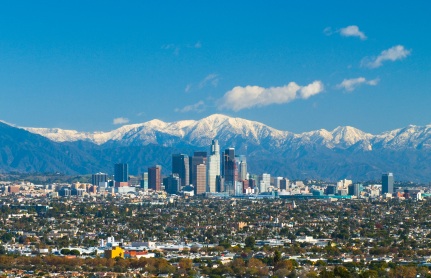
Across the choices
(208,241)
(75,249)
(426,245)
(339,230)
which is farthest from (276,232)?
(75,249)

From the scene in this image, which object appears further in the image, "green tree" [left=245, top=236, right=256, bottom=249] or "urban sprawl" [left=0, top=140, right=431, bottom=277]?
"green tree" [left=245, top=236, right=256, bottom=249]

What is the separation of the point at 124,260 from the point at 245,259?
909 cm

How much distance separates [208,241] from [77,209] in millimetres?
59388

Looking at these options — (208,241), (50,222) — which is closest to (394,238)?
(208,241)

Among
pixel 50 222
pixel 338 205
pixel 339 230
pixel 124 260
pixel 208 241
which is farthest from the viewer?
pixel 338 205

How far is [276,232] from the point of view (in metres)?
126

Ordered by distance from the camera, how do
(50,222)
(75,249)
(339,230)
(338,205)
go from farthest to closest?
(338,205) → (50,222) → (339,230) → (75,249)

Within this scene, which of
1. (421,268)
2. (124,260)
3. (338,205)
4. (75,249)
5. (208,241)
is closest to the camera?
(421,268)

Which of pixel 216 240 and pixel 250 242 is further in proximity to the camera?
pixel 216 240

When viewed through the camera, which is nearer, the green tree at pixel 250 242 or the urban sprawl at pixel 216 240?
the urban sprawl at pixel 216 240

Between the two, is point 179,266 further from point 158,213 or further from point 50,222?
point 158,213

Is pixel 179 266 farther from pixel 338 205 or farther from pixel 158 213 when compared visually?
pixel 338 205

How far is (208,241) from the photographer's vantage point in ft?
367

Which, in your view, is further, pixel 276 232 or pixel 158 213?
pixel 158 213
